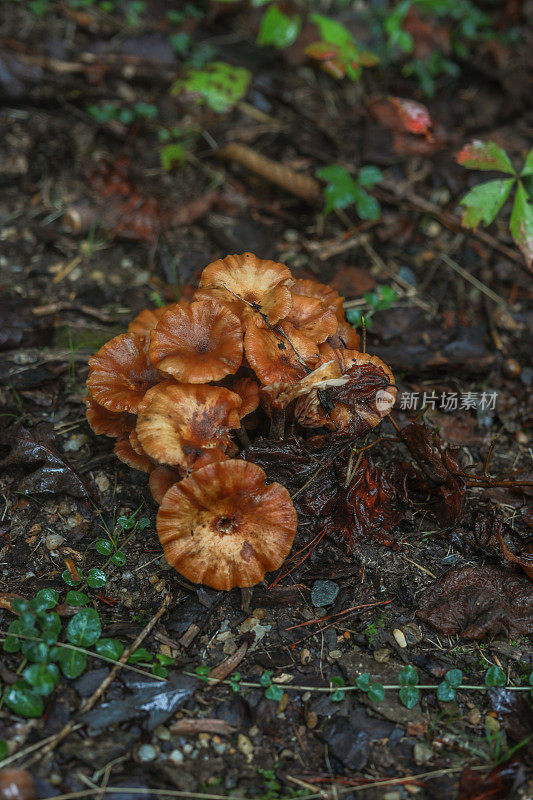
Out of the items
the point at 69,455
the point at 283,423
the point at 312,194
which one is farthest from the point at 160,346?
the point at 312,194

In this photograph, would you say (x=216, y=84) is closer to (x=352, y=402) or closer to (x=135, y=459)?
(x=352, y=402)

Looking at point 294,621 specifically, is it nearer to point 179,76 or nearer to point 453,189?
point 453,189

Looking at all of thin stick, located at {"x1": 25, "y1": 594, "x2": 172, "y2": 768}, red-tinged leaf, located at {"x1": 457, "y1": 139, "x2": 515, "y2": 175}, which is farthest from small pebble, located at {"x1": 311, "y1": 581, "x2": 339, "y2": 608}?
red-tinged leaf, located at {"x1": 457, "y1": 139, "x2": 515, "y2": 175}

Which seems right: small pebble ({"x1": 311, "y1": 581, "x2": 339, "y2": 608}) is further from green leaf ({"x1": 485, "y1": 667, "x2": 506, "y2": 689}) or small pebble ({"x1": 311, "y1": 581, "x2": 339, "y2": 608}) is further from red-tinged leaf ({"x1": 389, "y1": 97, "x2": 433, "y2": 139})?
red-tinged leaf ({"x1": 389, "y1": 97, "x2": 433, "y2": 139})

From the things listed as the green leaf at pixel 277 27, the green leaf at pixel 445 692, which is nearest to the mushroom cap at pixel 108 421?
the green leaf at pixel 445 692

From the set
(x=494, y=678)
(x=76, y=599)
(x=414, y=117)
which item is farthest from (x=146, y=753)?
(x=414, y=117)
